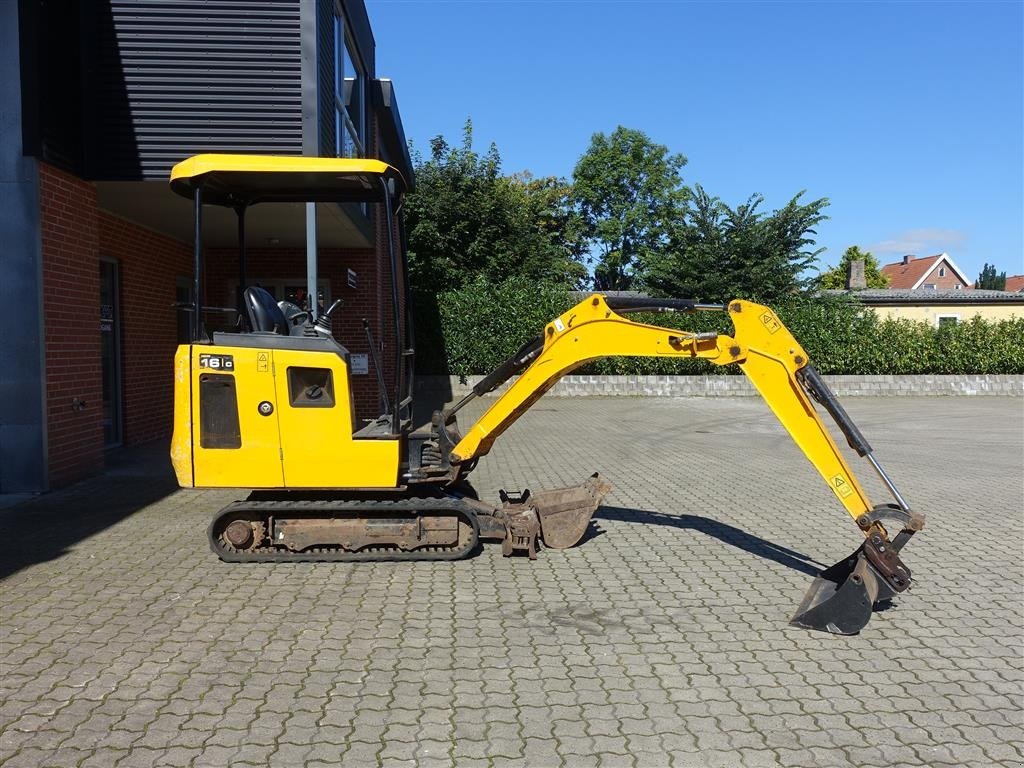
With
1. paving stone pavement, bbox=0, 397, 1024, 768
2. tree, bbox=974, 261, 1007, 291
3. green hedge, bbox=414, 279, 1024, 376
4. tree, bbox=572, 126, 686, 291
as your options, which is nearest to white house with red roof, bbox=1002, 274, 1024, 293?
tree, bbox=974, 261, 1007, 291

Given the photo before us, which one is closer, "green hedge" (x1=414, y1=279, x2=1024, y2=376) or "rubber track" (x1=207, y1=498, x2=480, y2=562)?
"rubber track" (x1=207, y1=498, x2=480, y2=562)

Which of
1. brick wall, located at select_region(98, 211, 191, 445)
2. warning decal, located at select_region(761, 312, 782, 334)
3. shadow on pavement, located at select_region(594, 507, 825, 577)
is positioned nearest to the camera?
warning decal, located at select_region(761, 312, 782, 334)

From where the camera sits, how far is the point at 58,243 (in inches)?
345

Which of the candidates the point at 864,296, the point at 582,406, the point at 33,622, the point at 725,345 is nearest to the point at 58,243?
the point at 33,622

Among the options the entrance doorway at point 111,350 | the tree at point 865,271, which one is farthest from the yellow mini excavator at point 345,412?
the tree at point 865,271

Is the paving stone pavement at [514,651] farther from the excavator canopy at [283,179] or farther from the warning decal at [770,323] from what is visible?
the excavator canopy at [283,179]

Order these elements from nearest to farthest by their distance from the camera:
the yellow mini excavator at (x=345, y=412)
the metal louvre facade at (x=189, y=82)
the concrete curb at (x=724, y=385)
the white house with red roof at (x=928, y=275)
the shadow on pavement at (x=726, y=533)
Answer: the yellow mini excavator at (x=345, y=412) → the shadow on pavement at (x=726, y=533) → the metal louvre facade at (x=189, y=82) → the concrete curb at (x=724, y=385) → the white house with red roof at (x=928, y=275)

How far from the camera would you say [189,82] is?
9.50 metres

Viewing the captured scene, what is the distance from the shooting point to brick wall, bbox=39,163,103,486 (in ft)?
27.9

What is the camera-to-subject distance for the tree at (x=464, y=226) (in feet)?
89.2

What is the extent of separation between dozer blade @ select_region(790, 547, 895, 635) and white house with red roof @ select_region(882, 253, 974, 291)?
73.7 metres

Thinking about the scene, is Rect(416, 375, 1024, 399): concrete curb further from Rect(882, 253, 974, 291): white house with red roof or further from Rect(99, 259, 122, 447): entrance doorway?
Rect(882, 253, 974, 291): white house with red roof

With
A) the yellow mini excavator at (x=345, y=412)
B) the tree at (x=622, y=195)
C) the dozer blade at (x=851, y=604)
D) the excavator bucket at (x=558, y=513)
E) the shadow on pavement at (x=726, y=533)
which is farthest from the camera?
the tree at (x=622, y=195)

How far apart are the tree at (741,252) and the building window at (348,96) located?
1311cm
